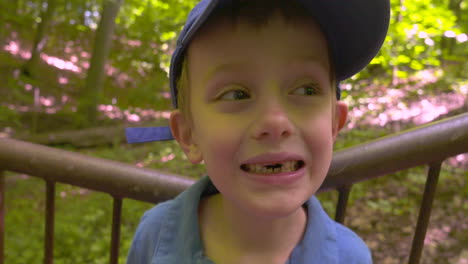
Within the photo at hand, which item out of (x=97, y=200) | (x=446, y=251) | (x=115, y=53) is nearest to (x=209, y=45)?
(x=446, y=251)

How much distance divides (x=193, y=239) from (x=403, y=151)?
666mm

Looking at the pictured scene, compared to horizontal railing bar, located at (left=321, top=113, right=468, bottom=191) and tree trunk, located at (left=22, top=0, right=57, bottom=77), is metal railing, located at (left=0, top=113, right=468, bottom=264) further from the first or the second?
tree trunk, located at (left=22, top=0, right=57, bottom=77)

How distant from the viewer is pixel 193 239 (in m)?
1.06

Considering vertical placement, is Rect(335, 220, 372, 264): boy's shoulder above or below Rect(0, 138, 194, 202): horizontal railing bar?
below

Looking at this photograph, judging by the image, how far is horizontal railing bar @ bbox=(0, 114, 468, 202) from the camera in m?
1.14

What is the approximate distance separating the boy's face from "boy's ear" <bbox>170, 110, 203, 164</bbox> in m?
0.13

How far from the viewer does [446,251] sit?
4098 mm

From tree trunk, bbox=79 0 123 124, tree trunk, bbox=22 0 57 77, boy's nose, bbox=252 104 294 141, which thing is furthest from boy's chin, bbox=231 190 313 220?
tree trunk, bbox=79 0 123 124

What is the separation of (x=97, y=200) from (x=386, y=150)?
5.30 m

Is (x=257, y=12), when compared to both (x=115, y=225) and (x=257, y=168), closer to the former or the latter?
(x=257, y=168)

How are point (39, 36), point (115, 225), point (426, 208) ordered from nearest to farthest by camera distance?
point (426, 208), point (115, 225), point (39, 36)

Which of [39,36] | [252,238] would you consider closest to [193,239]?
[252,238]

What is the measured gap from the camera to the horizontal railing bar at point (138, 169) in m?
1.14

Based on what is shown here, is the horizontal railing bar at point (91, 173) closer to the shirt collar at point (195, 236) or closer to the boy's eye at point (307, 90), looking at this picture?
the shirt collar at point (195, 236)
